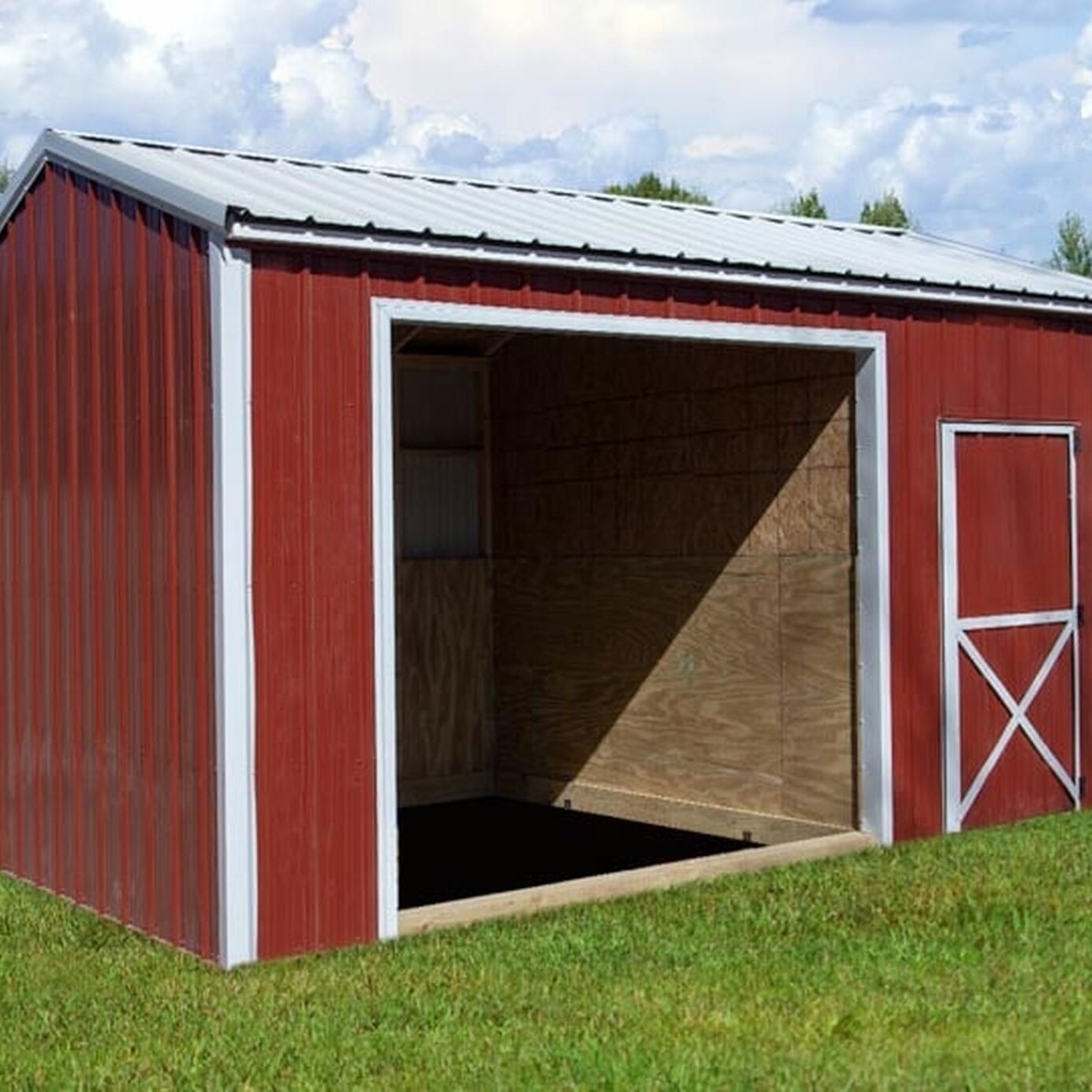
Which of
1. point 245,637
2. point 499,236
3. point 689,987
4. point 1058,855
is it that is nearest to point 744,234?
point 499,236

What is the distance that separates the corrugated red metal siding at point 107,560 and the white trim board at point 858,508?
683 millimetres

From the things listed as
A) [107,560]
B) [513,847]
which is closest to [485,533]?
[513,847]

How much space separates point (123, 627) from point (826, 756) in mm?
3778

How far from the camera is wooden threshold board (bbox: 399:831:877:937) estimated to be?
300 inches

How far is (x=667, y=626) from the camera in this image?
10828mm

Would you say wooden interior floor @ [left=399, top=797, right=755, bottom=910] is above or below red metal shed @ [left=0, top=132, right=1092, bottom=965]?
below

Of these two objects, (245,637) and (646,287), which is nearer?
(245,637)

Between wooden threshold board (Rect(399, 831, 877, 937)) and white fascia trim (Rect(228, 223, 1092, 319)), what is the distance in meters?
2.64

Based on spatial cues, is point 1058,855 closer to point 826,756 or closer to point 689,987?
point 826,756

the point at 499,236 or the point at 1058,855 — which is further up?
the point at 499,236

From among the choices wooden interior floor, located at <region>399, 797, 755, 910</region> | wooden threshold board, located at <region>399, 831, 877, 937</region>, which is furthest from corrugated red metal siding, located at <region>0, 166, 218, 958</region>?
wooden interior floor, located at <region>399, 797, 755, 910</region>

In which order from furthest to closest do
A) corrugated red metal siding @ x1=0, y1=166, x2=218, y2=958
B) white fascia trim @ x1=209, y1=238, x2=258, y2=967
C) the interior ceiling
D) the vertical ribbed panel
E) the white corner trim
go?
the interior ceiling < the white corner trim < corrugated red metal siding @ x1=0, y1=166, x2=218, y2=958 < the vertical ribbed panel < white fascia trim @ x1=209, y1=238, x2=258, y2=967

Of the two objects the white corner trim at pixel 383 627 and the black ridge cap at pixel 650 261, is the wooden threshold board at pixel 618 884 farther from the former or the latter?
the black ridge cap at pixel 650 261

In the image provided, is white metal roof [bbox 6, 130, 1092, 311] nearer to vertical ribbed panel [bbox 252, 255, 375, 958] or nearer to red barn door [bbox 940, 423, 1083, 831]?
vertical ribbed panel [bbox 252, 255, 375, 958]
